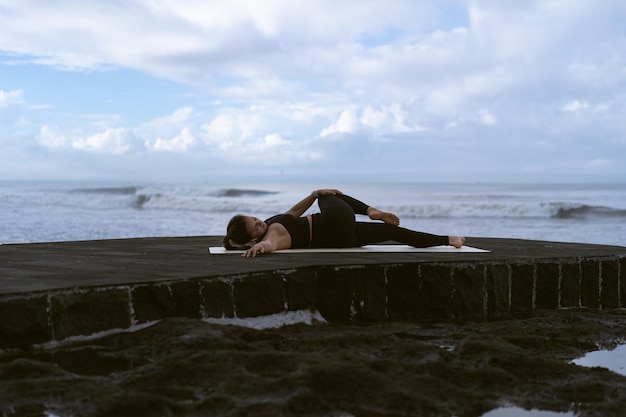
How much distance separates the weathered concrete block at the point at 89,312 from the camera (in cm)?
367

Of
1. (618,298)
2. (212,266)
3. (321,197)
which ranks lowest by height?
(618,298)

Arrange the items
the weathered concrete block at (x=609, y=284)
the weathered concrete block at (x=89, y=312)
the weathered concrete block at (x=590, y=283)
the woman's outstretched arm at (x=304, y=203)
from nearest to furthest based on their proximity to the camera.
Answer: the weathered concrete block at (x=89, y=312) < the weathered concrete block at (x=590, y=283) < the weathered concrete block at (x=609, y=284) < the woman's outstretched arm at (x=304, y=203)

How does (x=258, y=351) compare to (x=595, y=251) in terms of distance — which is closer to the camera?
(x=258, y=351)

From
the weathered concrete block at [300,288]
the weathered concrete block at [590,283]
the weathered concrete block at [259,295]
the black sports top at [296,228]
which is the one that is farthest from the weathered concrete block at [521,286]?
the weathered concrete block at [259,295]

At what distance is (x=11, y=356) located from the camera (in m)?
3.55

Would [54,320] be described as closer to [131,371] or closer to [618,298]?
[131,371]

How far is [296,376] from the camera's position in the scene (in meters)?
2.98

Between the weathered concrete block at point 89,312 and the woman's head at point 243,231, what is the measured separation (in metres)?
1.72

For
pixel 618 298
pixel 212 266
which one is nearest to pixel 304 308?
pixel 212 266

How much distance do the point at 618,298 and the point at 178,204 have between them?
27.6m

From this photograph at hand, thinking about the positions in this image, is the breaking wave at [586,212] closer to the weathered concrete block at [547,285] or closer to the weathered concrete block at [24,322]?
the weathered concrete block at [547,285]

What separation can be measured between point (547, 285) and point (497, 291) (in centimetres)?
46

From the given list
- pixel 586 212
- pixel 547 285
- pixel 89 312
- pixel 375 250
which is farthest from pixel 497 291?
pixel 586 212

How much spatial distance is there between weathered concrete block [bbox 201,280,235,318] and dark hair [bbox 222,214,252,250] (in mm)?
1298
